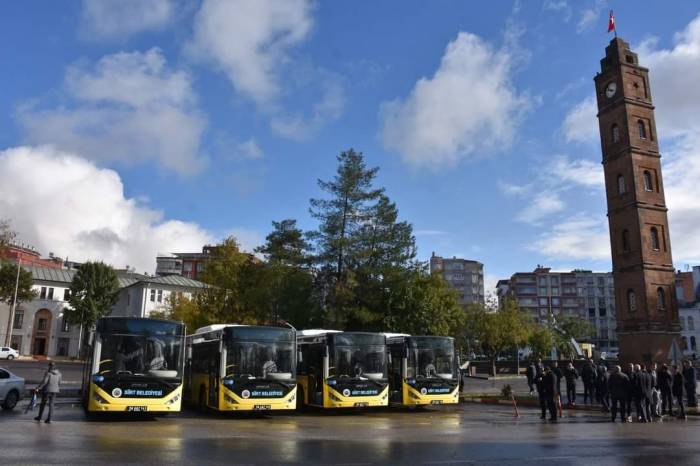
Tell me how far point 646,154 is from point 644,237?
6759 millimetres

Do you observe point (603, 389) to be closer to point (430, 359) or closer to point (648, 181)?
point (430, 359)

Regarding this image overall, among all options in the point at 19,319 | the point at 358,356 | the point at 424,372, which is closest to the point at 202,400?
the point at 358,356

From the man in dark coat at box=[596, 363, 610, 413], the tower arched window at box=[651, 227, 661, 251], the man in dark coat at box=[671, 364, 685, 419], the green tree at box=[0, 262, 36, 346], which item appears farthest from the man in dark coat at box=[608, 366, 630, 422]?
the green tree at box=[0, 262, 36, 346]

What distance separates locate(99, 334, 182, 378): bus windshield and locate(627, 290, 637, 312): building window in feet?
117

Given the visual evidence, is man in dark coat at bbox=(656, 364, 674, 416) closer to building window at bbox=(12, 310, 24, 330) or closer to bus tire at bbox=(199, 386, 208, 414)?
bus tire at bbox=(199, 386, 208, 414)

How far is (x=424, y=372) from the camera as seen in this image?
21.8 metres

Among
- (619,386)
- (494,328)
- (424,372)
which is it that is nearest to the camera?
A: (619,386)

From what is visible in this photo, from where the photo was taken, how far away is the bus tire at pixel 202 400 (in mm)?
20438

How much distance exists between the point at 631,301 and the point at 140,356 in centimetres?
3710

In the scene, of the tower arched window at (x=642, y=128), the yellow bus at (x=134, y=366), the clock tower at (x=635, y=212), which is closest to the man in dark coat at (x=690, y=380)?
the yellow bus at (x=134, y=366)

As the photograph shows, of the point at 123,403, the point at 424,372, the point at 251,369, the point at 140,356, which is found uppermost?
the point at 140,356

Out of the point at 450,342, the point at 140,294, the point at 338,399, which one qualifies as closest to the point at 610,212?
the point at 450,342

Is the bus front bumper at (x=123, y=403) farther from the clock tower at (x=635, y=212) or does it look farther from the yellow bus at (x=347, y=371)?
the clock tower at (x=635, y=212)

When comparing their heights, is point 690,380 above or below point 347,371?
below
